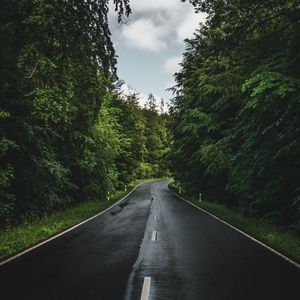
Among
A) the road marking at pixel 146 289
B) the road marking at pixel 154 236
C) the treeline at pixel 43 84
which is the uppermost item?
the treeline at pixel 43 84

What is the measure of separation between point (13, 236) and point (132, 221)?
6.57 meters

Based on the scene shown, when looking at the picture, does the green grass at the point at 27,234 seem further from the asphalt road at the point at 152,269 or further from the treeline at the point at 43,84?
the treeline at the point at 43,84

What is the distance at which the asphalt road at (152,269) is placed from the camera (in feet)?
21.6

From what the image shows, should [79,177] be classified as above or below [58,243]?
above

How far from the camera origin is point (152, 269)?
834cm

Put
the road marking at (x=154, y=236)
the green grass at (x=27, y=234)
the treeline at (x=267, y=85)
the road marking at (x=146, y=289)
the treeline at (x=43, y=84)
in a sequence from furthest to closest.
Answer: the treeline at (x=267, y=85)
the road marking at (x=154, y=236)
the green grass at (x=27, y=234)
the treeline at (x=43, y=84)
the road marking at (x=146, y=289)

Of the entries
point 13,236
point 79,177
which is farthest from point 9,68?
point 79,177

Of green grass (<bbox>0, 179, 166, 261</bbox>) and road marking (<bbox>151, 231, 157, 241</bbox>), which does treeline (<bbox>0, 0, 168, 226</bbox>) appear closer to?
green grass (<bbox>0, 179, 166, 261</bbox>)

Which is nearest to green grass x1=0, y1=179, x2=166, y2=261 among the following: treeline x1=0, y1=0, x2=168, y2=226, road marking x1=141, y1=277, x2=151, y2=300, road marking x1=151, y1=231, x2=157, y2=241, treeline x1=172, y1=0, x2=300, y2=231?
treeline x1=0, y1=0, x2=168, y2=226

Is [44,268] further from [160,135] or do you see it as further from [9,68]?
[160,135]

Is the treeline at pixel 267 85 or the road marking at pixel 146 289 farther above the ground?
the treeline at pixel 267 85

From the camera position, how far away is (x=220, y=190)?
103 feet

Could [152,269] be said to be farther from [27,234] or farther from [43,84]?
[43,84]

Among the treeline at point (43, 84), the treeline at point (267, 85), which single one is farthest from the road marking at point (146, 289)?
the treeline at point (267, 85)
